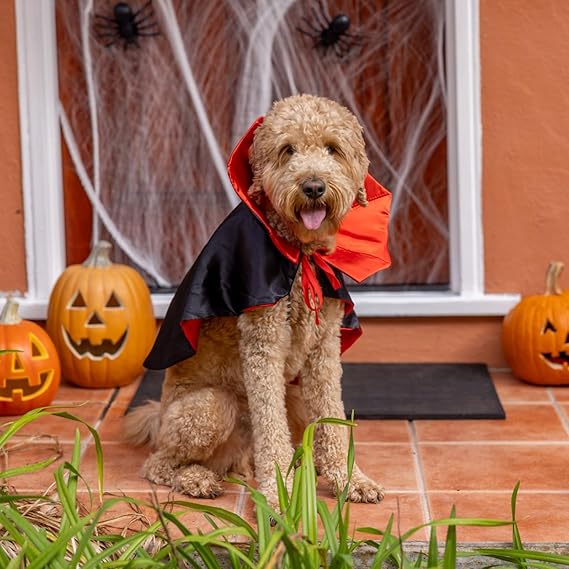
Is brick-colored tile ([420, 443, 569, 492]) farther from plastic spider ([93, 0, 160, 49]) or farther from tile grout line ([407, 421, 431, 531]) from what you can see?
plastic spider ([93, 0, 160, 49])

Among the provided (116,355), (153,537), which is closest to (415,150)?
(116,355)

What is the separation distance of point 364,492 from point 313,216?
0.93 m

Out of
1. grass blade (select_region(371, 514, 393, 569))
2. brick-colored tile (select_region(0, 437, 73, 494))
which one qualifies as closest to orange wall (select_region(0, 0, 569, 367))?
brick-colored tile (select_region(0, 437, 73, 494))

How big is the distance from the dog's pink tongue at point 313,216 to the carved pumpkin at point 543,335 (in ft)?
5.90

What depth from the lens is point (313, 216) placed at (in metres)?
3.10

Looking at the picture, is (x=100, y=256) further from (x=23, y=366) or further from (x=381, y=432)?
(x=381, y=432)

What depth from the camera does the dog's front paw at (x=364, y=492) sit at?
3.40 metres

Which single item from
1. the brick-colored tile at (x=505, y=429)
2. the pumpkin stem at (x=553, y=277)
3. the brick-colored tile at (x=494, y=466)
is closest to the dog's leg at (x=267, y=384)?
the brick-colored tile at (x=494, y=466)

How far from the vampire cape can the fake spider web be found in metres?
1.65

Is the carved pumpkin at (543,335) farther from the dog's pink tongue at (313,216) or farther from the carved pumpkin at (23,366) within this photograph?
the carved pumpkin at (23,366)

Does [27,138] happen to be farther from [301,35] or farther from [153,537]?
[153,537]

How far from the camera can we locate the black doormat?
4.30 metres

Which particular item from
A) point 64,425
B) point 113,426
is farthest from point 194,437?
point 64,425

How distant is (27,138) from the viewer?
488cm
